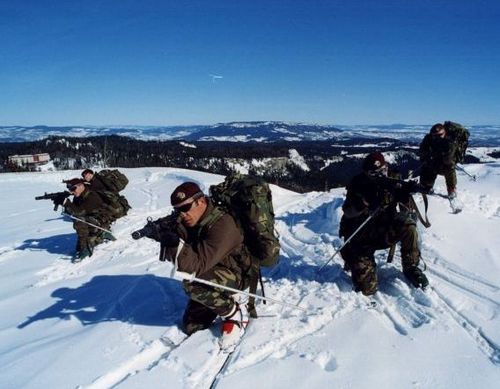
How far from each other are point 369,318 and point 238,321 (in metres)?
1.63

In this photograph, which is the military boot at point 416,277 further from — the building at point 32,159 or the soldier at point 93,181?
the building at point 32,159

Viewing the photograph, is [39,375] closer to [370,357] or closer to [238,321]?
[238,321]

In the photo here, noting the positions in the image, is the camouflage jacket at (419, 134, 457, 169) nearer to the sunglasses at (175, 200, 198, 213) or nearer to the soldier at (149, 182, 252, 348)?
the soldier at (149, 182, 252, 348)

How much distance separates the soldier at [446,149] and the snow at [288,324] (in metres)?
1.13

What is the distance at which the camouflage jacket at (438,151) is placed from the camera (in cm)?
1024

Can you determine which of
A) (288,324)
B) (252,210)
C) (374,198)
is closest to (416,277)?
(374,198)

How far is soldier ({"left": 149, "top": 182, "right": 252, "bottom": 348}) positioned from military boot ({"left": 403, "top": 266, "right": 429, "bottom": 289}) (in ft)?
7.95

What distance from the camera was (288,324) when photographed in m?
5.21

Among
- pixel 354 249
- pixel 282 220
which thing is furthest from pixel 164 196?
pixel 354 249

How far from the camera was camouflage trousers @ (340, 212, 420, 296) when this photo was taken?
5984 millimetres

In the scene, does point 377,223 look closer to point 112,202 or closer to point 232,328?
point 232,328

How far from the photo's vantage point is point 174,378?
422 cm

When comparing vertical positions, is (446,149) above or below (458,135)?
below

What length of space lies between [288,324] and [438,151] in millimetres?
7210
